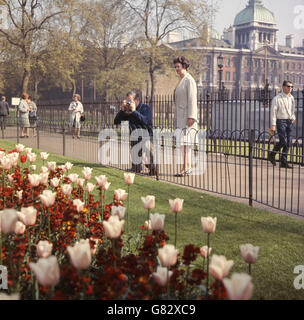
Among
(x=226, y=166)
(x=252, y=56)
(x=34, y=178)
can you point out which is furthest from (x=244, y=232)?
(x=252, y=56)

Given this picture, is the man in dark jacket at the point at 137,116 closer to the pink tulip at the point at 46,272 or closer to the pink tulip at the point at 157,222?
the pink tulip at the point at 157,222

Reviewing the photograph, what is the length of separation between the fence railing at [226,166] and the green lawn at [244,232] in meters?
0.38

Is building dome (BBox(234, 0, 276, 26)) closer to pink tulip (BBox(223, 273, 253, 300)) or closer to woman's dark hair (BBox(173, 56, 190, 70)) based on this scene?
woman's dark hair (BBox(173, 56, 190, 70))

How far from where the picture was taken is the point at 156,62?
26484mm

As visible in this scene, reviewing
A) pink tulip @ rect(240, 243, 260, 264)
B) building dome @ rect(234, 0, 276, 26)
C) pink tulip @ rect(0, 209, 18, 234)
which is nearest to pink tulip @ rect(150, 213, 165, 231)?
pink tulip @ rect(240, 243, 260, 264)

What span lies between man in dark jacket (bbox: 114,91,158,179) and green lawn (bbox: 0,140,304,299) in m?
1.68

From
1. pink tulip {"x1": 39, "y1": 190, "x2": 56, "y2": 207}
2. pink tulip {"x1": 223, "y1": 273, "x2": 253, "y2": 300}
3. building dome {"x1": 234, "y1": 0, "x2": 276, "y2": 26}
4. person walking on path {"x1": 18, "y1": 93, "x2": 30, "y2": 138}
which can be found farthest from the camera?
building dome {"x1": 234, "y1": 0, "x2": 276, "y2": 26}

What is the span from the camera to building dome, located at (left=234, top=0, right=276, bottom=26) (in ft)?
366

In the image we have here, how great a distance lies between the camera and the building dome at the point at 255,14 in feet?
366

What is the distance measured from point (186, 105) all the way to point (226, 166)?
265 centimetres

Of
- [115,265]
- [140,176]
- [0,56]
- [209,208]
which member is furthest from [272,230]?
[0,56]

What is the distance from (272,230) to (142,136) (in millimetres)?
4335

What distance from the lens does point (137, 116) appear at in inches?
346
